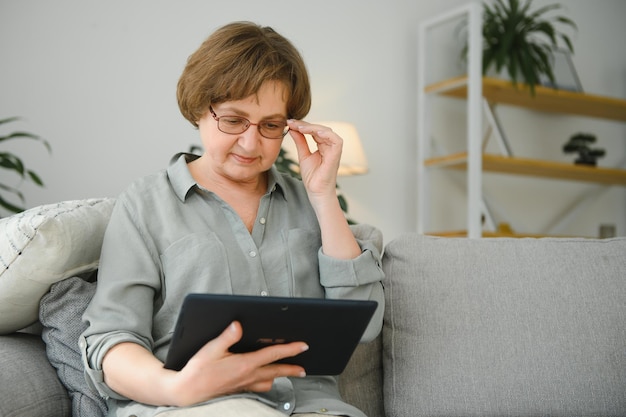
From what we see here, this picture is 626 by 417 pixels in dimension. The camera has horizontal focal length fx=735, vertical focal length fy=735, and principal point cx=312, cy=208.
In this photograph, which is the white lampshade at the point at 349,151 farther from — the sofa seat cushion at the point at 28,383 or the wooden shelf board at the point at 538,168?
the sofa seat cushion at the point at 28,383

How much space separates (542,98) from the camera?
4.25 meters

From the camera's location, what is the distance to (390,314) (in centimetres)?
147

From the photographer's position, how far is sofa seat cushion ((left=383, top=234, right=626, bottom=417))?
4.54 ft

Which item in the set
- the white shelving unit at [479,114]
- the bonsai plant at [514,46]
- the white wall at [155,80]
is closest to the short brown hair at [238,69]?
the white wall at [155,80]

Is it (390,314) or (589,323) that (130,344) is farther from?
(589,323)

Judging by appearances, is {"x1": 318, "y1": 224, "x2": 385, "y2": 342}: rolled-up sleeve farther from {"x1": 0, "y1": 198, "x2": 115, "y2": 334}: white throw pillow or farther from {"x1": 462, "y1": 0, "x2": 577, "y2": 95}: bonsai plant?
{"x1": 462, "y1": 0, "x2": 577, "y2": 95}: bonsai plant

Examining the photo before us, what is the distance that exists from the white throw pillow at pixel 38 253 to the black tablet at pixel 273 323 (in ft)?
0.96

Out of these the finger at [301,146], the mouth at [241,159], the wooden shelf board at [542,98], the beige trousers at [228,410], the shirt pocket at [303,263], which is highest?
the wooden shelf board at [542,98]

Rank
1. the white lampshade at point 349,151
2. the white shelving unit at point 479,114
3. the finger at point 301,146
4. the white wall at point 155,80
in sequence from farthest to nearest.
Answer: the white shelving unit at point 479,114, the white lampshade at point 349,151, the white wall at point 155,80, the finger at point 301,146

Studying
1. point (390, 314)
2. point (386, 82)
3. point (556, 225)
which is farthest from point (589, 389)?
point (556, 225)

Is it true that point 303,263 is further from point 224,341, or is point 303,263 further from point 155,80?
point 155,80

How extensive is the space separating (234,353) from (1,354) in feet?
1.28

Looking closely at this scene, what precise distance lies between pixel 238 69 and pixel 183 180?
8.6 inches

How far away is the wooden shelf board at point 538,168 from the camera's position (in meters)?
3.90
